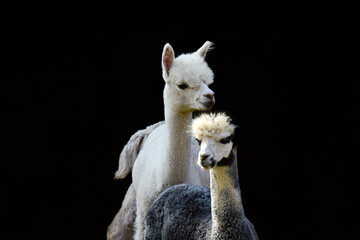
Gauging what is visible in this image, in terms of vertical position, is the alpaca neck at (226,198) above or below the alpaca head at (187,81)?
below

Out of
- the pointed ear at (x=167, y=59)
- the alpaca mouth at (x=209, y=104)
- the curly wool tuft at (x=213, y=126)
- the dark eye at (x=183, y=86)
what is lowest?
the curly wool tuft at (x=213, y=126)

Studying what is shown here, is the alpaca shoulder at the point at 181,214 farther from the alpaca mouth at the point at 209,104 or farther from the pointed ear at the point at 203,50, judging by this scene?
the pointed ear at the point at 203,50

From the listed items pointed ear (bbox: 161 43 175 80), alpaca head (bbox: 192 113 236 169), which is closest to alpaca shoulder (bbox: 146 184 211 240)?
alpaca head (bbox: 192 113 236 169)

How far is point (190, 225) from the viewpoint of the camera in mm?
4492

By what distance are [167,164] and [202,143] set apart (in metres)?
0.89

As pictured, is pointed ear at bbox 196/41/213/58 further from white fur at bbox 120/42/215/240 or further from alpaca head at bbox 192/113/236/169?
alpaca head at bbox 192/113/236/169

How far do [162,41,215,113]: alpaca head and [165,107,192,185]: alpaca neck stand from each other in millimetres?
78

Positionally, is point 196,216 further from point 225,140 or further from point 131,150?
point 131,150

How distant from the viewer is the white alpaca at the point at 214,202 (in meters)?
4.11

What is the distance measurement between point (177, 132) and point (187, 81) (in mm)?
405

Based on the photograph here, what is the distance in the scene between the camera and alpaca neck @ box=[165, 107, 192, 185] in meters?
4.93

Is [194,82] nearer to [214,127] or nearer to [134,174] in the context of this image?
[214,127]

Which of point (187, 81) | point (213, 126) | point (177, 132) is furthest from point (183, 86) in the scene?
point (213, 126)

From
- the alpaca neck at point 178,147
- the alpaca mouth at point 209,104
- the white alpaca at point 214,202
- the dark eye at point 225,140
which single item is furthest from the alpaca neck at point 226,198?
the alpaca neck at point 178,147
